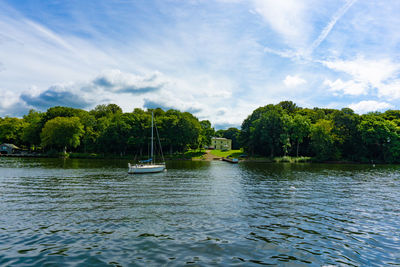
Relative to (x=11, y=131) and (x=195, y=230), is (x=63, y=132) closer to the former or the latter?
(x=11, y=131)

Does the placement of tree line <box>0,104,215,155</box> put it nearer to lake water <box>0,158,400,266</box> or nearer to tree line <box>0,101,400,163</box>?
tree line <box>0,101,400,163</box>

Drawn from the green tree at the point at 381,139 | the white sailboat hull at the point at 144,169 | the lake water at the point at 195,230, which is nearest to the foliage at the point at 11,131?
the white sailboat hull at the point at 144,169

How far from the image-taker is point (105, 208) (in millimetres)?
19641

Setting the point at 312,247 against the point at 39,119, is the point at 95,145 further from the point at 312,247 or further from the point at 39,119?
the point at 312,247

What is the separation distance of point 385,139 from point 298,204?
9433 cm

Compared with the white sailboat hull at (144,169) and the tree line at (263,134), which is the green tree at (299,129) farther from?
the white sailboat hull at (144,169)

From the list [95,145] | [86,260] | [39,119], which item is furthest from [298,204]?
[39,119]

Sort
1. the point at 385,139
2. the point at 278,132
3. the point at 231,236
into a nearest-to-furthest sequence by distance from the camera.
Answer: the point at 231,236
the point at 385,139
the point at 278,132

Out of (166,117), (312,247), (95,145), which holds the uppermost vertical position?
(166,117)

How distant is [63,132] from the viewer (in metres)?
104

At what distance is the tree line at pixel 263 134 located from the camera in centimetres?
9469

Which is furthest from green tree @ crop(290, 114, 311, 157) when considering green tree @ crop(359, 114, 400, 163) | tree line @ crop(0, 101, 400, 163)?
green tree @ crop(359, 114, 400, 163)

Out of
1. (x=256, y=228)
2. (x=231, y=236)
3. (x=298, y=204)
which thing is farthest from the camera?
(x=298, y=204)

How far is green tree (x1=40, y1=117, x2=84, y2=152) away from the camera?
103m
